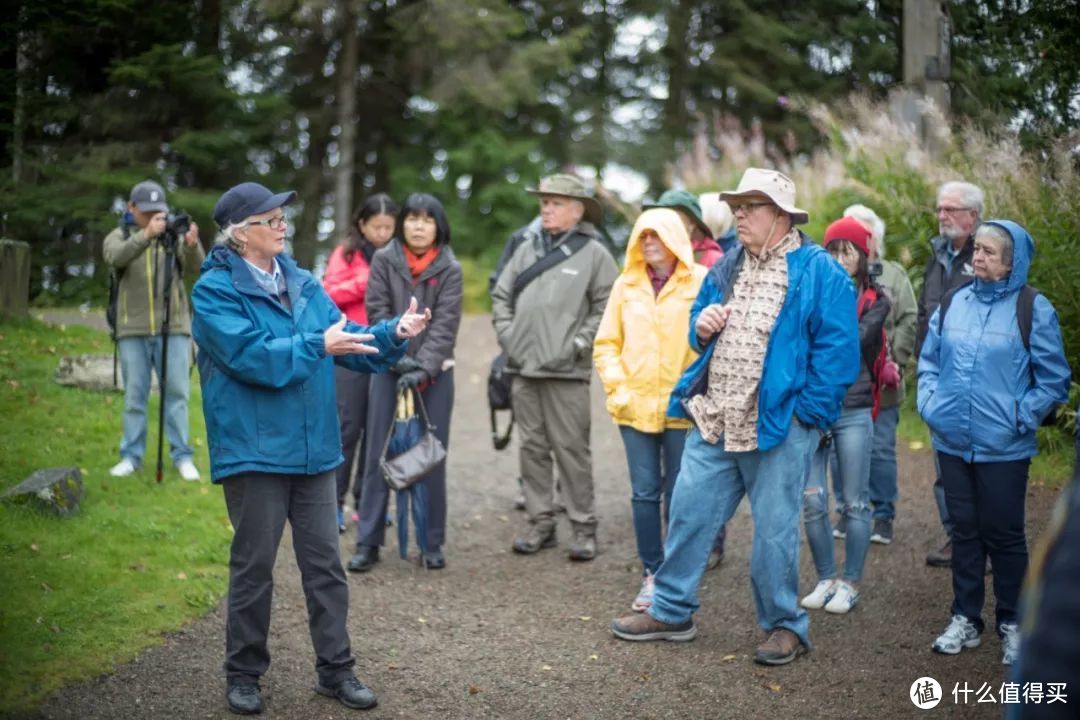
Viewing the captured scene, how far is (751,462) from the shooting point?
5.00 meters

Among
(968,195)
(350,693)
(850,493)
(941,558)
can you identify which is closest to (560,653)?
(350,693)

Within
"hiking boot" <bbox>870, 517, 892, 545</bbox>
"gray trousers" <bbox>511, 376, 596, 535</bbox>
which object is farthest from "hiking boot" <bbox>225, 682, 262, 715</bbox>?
"hiking boot" <bbox>870, 517, 892, 545</bbox>

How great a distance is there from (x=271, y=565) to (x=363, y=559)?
2.22 metres

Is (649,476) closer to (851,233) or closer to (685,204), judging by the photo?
(851,233)

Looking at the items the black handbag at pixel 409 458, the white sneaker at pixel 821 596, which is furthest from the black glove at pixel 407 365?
the white sneaker at pixel 821 596

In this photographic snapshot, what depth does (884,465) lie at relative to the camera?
22.5ft

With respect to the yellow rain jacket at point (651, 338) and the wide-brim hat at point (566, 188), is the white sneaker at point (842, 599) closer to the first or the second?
the yellow rain jacket at point (651, 338)

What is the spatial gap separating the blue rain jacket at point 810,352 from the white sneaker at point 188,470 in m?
4.74

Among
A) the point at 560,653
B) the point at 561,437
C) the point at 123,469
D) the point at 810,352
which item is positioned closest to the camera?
the point at 810,352

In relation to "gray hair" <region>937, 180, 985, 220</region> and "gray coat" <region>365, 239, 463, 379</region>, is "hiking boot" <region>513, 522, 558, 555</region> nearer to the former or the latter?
"gray coat" <region>365, 239, 463, 379</region>

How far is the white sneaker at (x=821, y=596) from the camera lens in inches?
234

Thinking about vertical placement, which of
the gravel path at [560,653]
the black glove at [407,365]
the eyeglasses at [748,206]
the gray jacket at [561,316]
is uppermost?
the eyeglasses at [748,206]

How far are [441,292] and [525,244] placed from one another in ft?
2.44

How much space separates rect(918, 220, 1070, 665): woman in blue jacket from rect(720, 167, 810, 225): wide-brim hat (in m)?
0.93
